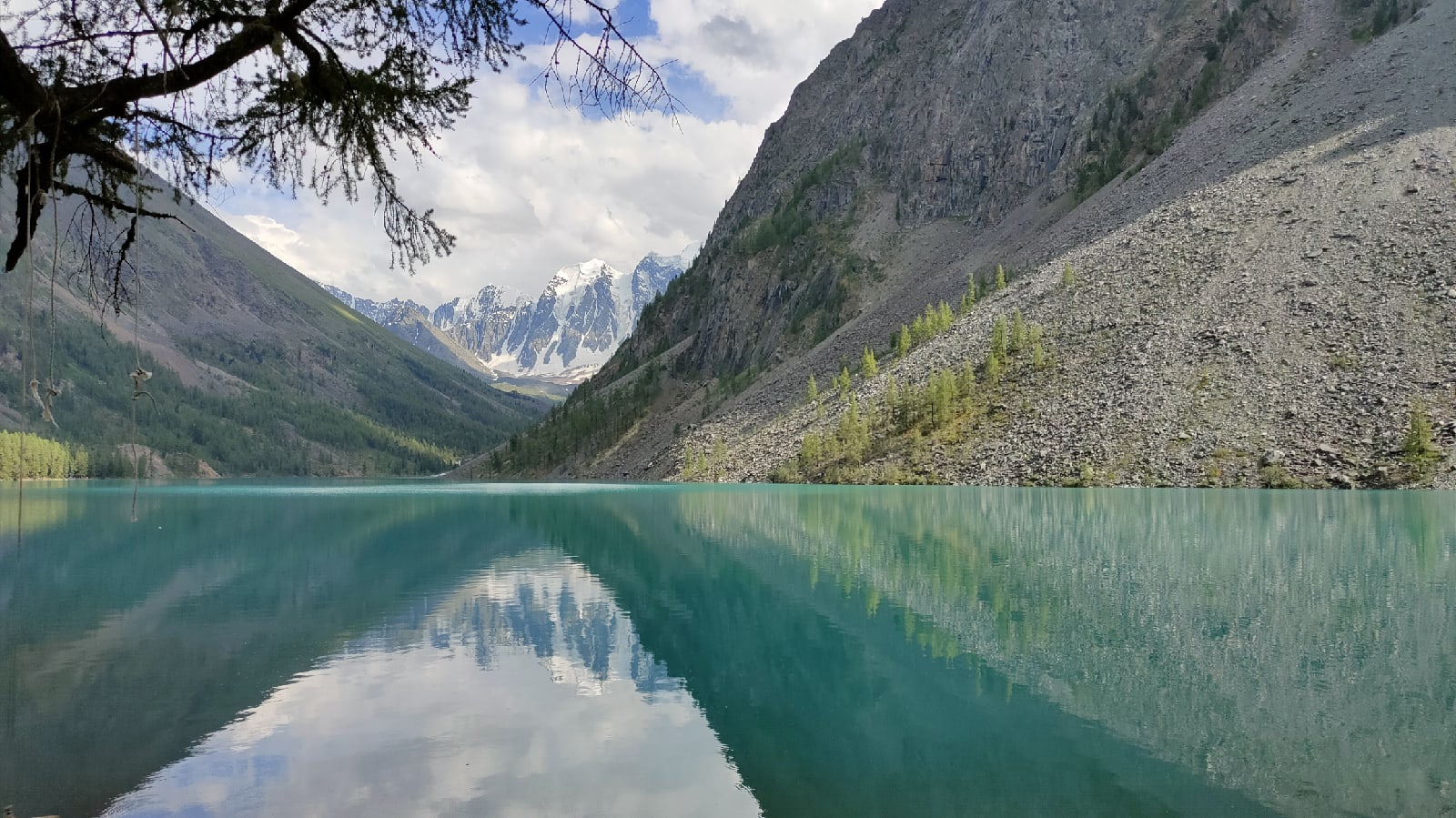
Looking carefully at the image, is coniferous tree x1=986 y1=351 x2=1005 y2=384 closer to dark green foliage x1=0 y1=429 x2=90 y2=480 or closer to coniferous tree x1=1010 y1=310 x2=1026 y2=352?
coniferous tree x1=1010 y1=310 x2=1026 y2=352

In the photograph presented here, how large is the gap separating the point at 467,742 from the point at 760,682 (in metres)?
4.80

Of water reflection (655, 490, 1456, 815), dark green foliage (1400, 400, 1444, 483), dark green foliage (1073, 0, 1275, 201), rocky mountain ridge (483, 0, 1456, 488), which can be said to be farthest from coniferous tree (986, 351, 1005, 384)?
water reflection (655, 490, 1456, 815)

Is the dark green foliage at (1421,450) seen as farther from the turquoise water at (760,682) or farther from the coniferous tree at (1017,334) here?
the coniferous tree at (1017,334)

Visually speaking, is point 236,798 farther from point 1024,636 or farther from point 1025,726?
point 1024,636

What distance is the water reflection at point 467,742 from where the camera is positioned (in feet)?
30.6

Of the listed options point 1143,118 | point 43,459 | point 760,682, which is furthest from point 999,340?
point 43,459

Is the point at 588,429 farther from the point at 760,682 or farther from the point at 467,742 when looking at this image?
the point at 467,742

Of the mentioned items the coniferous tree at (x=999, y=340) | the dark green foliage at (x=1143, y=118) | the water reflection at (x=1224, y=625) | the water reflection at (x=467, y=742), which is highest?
the dark green foliage at (x=1143, y=118)

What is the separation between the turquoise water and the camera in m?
9.45

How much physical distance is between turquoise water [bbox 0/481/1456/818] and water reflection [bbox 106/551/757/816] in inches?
2.3

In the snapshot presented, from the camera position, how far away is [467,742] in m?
11.2

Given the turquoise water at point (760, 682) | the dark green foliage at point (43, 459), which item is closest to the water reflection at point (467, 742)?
the turquoise water at point (760, 682)

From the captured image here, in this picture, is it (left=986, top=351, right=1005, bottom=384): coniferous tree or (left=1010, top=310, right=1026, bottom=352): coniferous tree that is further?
(left=1010, top=310, right=1026, bottom=352): coniferous tree

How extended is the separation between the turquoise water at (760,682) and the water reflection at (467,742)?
59 mm
